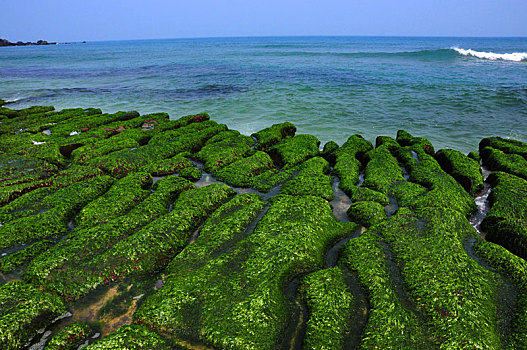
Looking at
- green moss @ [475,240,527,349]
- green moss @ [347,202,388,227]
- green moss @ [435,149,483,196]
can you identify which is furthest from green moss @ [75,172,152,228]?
green moss @ [435,149,483,196]

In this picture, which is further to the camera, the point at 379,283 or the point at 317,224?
the point at 317,224

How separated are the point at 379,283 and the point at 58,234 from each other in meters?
6.83

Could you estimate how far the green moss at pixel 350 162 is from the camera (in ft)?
28.7

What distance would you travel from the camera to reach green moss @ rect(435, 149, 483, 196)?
8578 millimetres

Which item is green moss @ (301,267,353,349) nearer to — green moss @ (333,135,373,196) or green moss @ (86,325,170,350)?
green moss @ (86,325,170,350)

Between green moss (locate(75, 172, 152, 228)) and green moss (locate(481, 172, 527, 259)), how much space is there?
28.7ft

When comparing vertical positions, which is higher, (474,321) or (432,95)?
(432,95)

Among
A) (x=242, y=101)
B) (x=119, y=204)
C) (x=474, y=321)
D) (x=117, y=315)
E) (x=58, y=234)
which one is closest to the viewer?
(x=474, y=321)

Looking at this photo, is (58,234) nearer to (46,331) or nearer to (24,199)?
(24,199)

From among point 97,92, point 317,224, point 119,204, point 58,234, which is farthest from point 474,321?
point 97,92

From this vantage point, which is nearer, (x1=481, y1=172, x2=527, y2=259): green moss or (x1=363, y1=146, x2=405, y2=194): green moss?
(x1=481, y1=172, x2=527, y2=259): green moss

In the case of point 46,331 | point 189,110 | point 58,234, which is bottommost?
point 46,331

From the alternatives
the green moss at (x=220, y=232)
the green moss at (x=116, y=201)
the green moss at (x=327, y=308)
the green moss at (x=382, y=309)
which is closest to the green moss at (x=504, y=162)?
the green moss at (x=382, y=309)

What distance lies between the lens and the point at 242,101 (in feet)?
73.0
